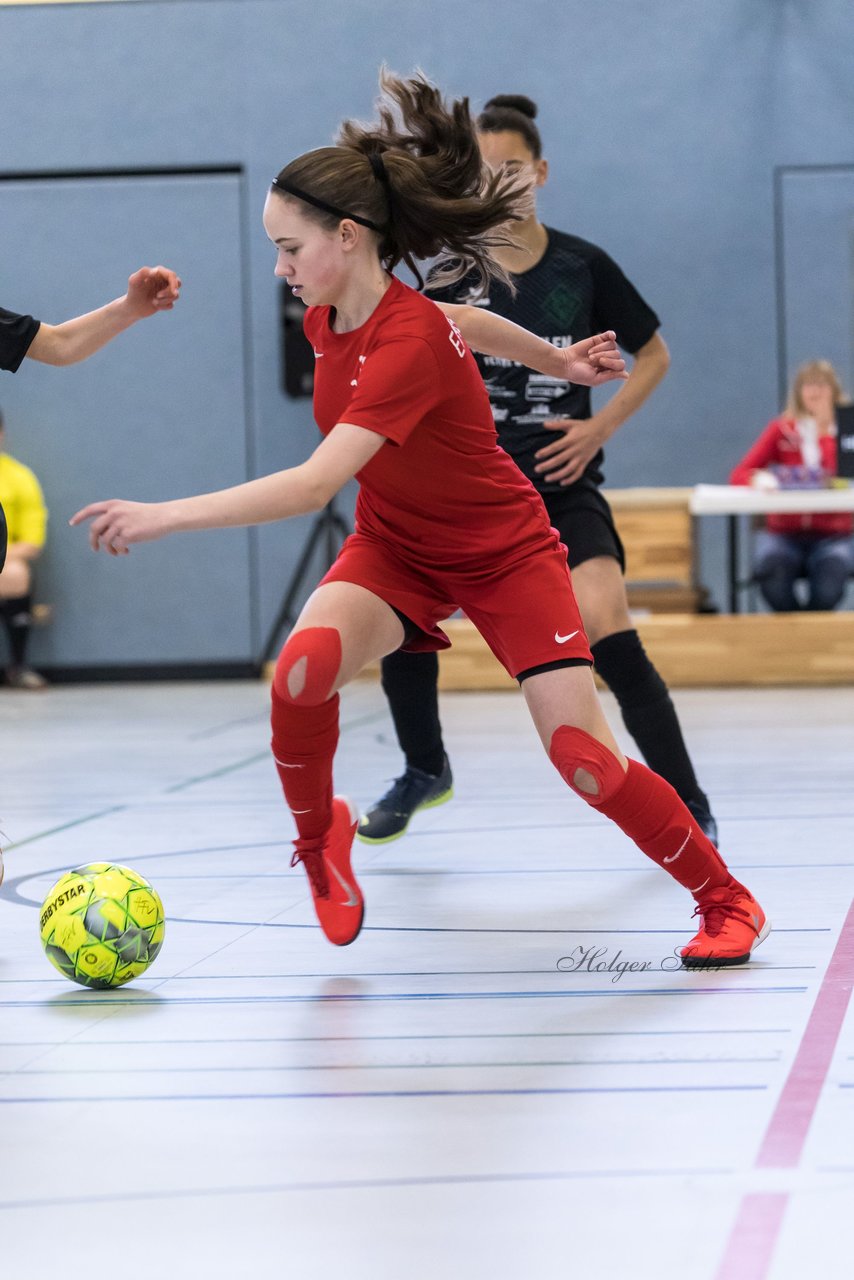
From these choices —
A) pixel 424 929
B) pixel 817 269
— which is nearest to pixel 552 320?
pixel 424 929

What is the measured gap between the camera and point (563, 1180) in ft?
5.33

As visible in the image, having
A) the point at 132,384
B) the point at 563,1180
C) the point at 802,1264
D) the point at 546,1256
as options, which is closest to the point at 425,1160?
the point at 563,1180

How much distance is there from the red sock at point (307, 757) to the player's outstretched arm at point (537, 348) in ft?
2.07

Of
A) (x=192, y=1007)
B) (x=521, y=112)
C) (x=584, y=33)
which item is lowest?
(x=192, y=1007)

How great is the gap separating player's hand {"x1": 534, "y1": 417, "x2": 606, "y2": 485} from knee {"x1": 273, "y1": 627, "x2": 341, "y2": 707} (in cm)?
104

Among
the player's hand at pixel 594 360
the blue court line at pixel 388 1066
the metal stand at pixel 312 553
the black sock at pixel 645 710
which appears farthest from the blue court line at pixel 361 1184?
the metal stand at pixel 312 553

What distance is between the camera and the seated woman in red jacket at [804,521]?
26.9 ft

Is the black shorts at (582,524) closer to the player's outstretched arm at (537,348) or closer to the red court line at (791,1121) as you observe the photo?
the player's outstretched arm at (537,348)

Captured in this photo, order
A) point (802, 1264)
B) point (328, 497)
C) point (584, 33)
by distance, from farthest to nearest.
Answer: point (584, 33)
point (328, 497)
point (802, 1264)

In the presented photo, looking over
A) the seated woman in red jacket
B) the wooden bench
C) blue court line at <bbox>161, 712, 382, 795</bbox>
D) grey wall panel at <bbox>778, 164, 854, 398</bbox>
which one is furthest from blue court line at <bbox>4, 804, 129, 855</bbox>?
grey wall panel at <bbox>778, 164, 854, 398</bbox>

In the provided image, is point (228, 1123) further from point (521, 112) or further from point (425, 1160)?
point (521, 112)

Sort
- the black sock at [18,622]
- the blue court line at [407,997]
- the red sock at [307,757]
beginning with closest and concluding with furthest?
the blue court line at [407,997] → the red sock at [307,757] → the black sock at [18,622]

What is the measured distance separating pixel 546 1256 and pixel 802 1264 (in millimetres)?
214

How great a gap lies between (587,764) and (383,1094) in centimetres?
64
